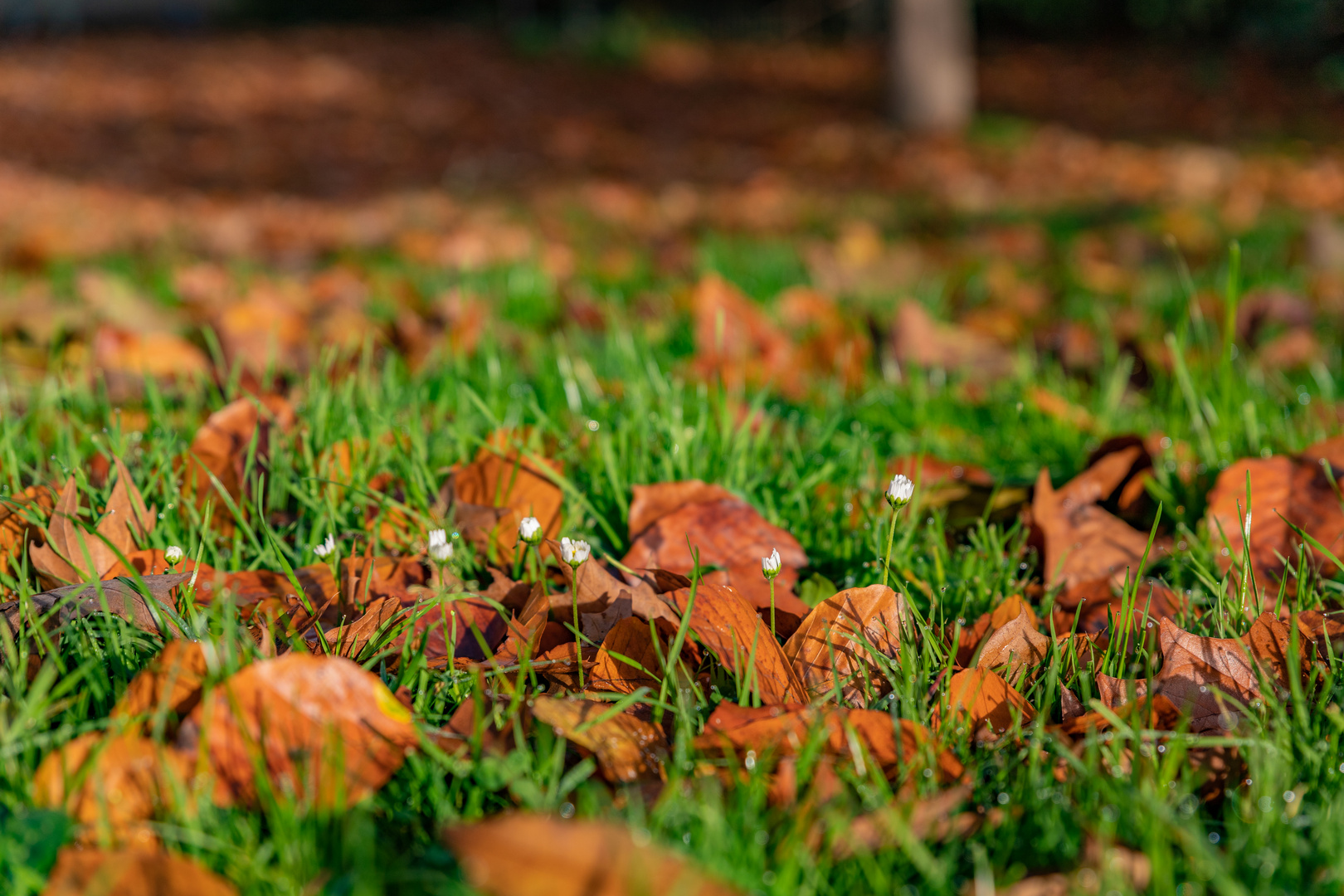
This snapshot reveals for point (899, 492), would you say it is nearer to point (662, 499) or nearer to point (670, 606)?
point (670, 606)

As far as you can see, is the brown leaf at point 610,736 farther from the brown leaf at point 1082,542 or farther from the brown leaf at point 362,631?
the brown leaf at point 1082,542

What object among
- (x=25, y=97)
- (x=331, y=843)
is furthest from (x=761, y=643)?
(x=25, y=97)

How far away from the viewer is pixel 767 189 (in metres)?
7.10

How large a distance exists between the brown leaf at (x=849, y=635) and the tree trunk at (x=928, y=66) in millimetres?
10008

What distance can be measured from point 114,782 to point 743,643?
0.58 m

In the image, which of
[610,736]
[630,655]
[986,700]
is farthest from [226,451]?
[986,700]

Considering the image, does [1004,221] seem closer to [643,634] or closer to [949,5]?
[643,634]

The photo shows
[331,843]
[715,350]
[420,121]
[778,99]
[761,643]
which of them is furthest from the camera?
[778,99]

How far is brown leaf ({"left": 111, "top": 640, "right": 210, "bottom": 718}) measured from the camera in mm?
926

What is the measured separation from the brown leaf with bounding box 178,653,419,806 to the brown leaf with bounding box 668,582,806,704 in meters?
0.32

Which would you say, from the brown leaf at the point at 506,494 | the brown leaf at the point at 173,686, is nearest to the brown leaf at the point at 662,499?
the brown leaf at the point at 506,494

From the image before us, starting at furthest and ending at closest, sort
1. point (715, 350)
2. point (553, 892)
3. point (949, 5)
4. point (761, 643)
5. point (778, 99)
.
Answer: point (778, 99) < point (949, 5) < point (715, 350) < point (761, 643) < point (553, 892)

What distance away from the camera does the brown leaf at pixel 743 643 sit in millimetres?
1041

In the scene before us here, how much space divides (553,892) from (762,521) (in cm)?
75
